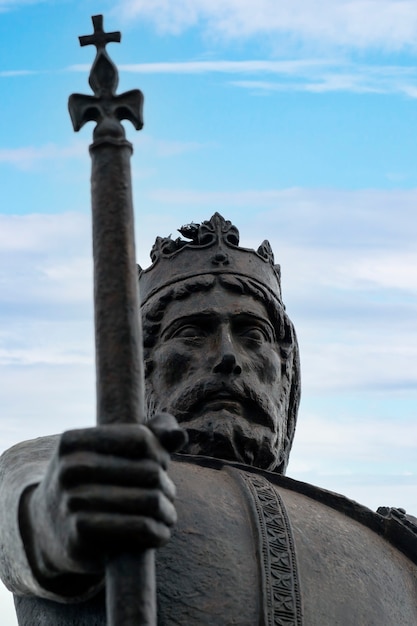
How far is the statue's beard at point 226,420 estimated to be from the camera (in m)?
7.29

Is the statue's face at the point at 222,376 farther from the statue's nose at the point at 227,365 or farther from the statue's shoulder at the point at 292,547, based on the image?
the statue's shoulder at the point at 292,547

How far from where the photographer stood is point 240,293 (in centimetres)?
771

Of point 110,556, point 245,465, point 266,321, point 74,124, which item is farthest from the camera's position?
point 266,321

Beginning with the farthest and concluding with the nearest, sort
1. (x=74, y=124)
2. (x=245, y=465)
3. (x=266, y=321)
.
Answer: (x=266, y=321) < (x=245, y=465) < (x=74, y=124)

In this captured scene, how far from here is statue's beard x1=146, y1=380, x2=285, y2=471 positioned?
729 centimetres

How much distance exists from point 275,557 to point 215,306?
1.49 meters

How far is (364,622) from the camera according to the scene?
6590 millimetres

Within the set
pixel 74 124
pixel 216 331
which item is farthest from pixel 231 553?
pixel 74 124

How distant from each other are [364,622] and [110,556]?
185 cm

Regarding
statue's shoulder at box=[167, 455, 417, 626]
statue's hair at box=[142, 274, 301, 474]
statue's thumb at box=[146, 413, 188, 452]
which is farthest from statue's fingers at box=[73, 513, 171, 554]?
statue's hair at box=[142, 274, 301, 474]

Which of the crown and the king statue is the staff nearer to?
the king statue

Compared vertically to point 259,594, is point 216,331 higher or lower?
higher

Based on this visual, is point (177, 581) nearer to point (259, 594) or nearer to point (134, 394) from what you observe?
point (259, 594)

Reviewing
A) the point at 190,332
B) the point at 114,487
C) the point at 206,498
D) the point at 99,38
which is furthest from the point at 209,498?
the point at 99,38
